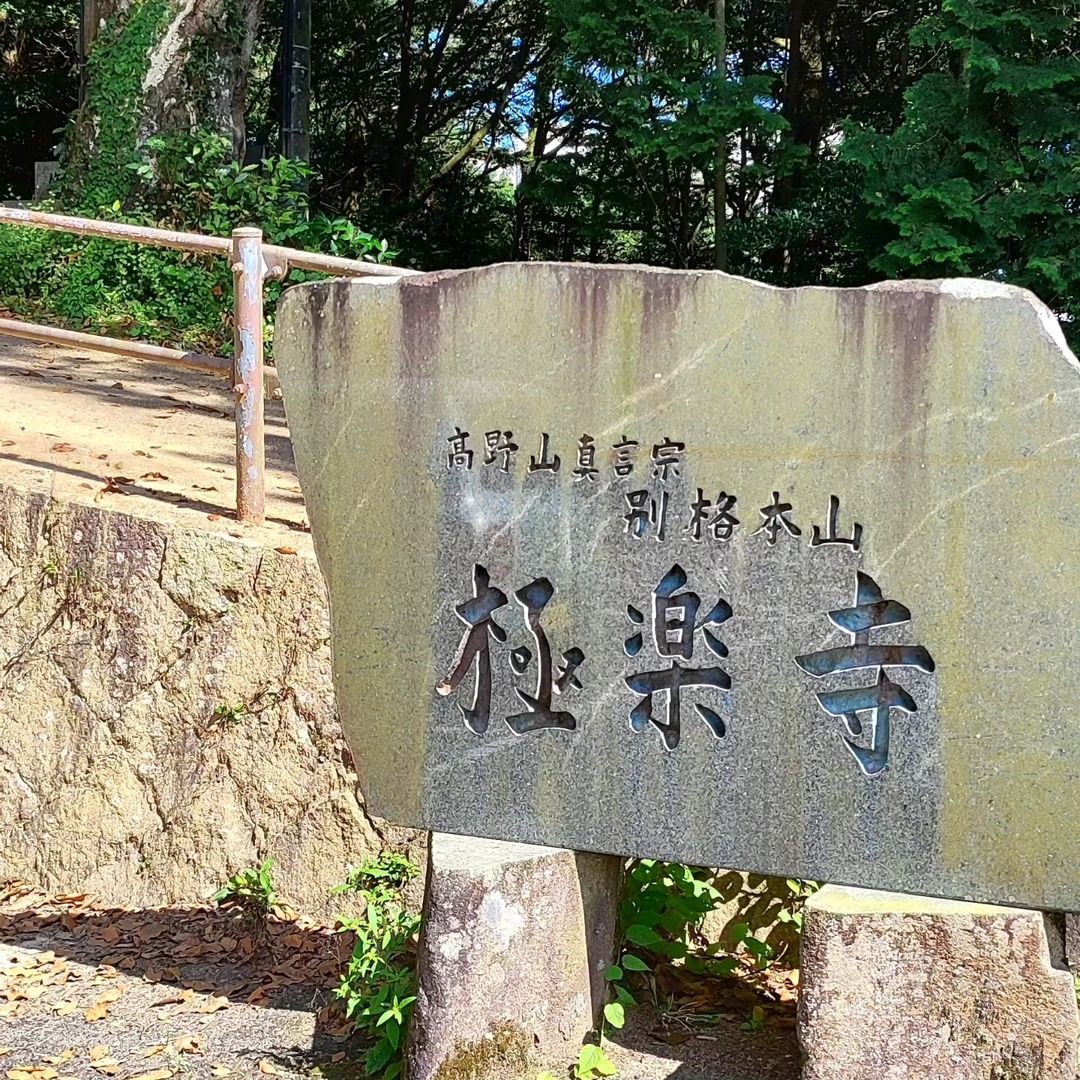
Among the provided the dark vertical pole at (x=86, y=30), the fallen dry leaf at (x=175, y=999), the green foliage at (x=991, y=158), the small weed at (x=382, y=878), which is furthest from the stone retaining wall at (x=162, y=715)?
the dark vertical pole at (x=86, y=30)

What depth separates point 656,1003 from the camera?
3.75 m

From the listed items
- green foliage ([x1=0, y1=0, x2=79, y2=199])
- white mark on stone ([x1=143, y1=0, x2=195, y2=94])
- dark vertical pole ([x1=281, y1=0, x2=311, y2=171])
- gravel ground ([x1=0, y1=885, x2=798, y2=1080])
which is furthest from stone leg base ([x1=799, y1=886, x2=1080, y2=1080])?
green foliage ([x1=0, y1=0, x2=79, y2=199])

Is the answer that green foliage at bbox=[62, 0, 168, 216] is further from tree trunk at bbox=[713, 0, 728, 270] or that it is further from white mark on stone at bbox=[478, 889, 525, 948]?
white mark on stone at bbox=[478, 889, 525, 948]

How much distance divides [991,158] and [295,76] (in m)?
5.84

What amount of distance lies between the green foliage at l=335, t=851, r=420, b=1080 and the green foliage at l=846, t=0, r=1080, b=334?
5.67 m

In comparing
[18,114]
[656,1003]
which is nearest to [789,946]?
[656,1003]

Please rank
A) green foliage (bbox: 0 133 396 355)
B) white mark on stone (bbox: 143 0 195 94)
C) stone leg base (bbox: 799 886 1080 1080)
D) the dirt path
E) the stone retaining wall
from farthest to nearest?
white mark on stone (bbox: 143 0 195 94) → green foliage (bbox: 0 133 396 355) → the dirt path → the stone retaining wall → stone leg base (bbox: 799 886 1080 1080)

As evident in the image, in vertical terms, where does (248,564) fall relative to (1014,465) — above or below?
below

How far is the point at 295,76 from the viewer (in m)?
11.1

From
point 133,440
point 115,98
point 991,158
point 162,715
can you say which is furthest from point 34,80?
point 162,715

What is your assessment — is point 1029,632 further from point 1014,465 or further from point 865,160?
point 865,160

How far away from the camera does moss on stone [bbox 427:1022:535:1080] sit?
129 inches

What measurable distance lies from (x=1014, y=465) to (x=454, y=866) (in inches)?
63.0

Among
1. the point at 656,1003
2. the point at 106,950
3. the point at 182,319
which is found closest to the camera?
the point at 656,1003
